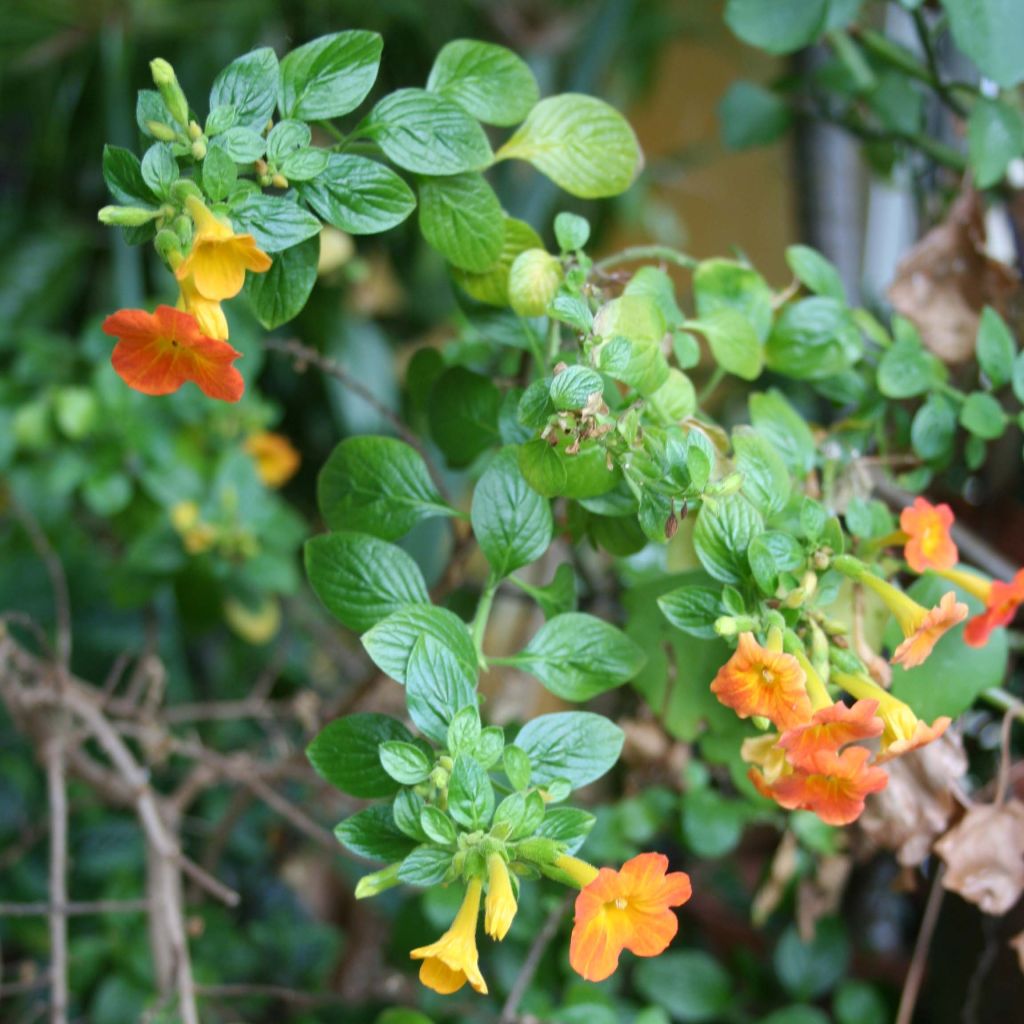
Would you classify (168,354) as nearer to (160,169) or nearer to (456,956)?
(160,169)

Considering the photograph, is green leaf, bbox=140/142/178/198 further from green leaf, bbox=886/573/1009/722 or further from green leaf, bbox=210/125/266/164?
green leaf, bbox=886/573/1009/722

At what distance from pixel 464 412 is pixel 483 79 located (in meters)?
0.16

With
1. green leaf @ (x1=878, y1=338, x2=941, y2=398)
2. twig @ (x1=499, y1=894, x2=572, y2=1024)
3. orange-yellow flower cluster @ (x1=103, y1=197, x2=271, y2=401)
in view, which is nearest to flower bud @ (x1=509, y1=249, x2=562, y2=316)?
orange-yellow flower cluster @ (x1=103, y1=197, x2=271, y2=401)

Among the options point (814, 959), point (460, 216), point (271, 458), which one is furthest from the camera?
point (271, 458)

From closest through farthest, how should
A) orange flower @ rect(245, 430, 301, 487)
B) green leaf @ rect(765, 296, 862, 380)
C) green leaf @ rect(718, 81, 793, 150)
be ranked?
green leaf @ rect(765, 296, 862, 380) → green leaf @ rect(718, 81, 793, 150) → orange flower @ rect(245, 430, 301, 487)

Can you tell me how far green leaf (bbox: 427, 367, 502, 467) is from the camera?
526 mm

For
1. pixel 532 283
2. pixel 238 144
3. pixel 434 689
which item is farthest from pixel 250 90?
pixel 434 689

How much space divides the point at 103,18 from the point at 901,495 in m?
1.31

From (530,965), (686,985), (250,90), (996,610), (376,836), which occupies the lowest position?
(686,985)

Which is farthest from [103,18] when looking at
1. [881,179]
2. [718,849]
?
[718,849]

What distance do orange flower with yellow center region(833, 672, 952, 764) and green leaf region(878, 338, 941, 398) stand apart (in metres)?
0.20

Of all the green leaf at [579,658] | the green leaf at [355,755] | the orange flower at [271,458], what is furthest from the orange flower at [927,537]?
the orange flower at [271,458]

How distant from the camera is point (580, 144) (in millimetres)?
491

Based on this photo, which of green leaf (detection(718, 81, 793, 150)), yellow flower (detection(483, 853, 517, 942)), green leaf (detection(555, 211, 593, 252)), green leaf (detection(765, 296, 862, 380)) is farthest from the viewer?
green leaf (detection(718, 81, 793, 150))
